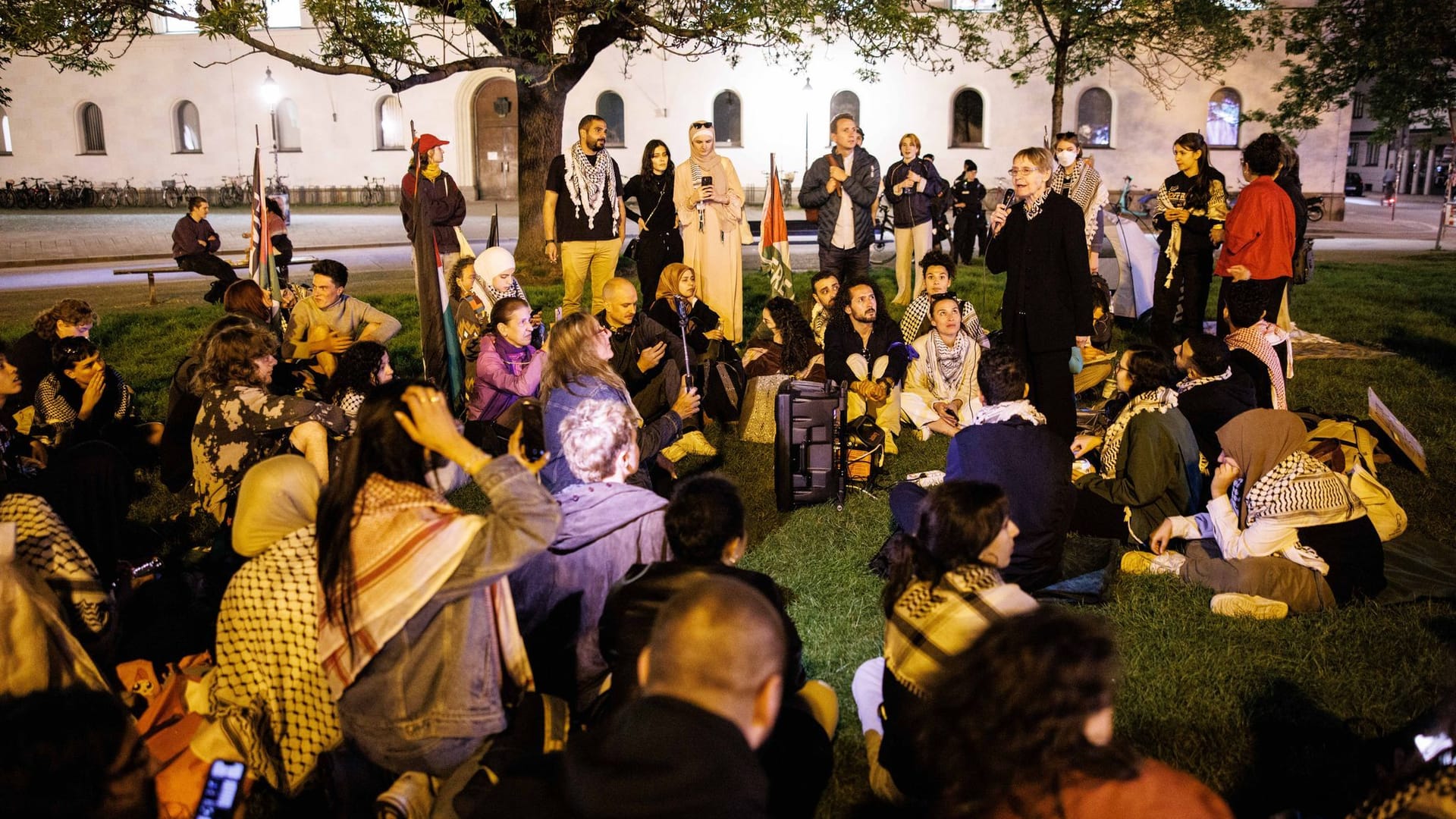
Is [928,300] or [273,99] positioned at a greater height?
[273,99]

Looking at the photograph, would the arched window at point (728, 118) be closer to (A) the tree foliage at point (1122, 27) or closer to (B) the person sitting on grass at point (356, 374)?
(A) the tree foliage at point (1122, 27)

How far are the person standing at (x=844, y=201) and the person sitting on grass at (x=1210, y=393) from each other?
529cm

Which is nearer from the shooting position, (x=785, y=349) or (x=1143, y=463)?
(x=1143, y=463)

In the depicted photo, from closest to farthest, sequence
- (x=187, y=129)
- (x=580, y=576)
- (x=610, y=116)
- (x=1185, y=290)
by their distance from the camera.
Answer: (x=580, y=576)
(x=1185, y=290)
(x=610, y=116)
(x=187, y=129)

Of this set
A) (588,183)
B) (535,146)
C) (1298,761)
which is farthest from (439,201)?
(1298,761)

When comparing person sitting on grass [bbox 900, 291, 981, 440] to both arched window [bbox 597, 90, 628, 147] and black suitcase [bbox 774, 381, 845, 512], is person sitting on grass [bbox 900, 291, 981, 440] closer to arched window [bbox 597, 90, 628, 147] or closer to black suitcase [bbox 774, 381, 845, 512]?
black suitcase [bbox 774, 381, 845, 512]

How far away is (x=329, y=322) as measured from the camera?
292 inches

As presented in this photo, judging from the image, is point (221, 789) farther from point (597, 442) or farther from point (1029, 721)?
point (1029, 721)

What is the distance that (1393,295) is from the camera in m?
14.2

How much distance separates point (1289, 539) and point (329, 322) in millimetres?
5901

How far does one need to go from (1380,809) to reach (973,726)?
3.26 feet

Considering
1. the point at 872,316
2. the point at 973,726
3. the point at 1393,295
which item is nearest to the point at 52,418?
the point at 872,316

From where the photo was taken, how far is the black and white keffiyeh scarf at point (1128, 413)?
214 inches

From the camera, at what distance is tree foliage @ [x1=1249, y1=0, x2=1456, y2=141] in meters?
19.0
